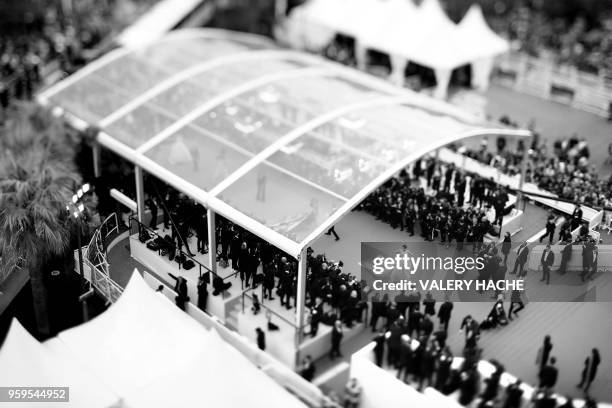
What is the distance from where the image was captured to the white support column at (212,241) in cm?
2136

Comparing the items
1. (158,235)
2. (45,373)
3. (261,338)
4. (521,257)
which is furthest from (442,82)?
(45,373)

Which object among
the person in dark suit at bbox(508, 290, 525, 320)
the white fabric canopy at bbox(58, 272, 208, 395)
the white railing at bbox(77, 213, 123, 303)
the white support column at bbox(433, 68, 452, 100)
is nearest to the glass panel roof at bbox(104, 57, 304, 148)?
the white railing at bbox(77, 213, 123, 303)

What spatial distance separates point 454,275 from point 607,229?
244 inches

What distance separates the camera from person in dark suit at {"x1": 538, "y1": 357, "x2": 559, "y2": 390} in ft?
55.3

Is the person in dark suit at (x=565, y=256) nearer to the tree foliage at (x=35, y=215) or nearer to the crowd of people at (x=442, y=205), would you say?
the crowd of people at (x=442, y=205)

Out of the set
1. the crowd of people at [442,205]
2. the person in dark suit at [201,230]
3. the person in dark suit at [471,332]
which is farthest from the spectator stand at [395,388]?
the person in dark suit at [201,230]

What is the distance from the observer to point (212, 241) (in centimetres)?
2166

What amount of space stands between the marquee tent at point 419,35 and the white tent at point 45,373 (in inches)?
931

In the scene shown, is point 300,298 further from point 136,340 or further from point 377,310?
point 136,340

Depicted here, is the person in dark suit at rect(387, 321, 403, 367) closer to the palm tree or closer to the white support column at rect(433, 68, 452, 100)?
the palm tree

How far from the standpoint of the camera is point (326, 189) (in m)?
20.2

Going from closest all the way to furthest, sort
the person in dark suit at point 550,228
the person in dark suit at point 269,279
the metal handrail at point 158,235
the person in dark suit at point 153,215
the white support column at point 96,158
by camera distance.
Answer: the person in dark suit at point 269,279 < the metal handrail at point 158,235 < the person in dark suit at point 550,228 < the person in dark suit at point 153,215 < the white support column at point 96,158

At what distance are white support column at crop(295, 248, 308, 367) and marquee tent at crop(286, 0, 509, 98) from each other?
18.6 metres

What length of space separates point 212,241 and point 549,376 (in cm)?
1027
